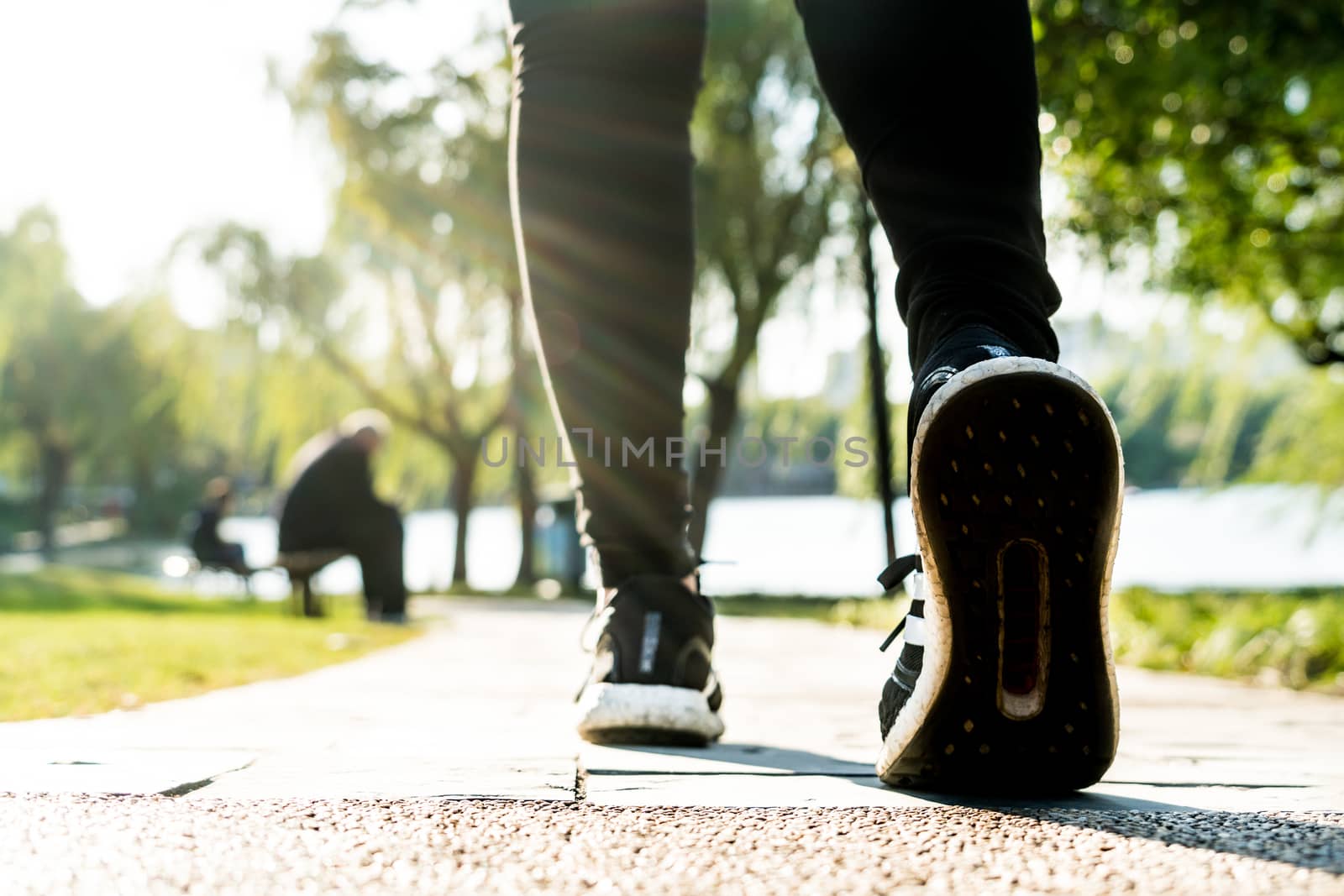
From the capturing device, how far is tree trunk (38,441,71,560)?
3105 cm

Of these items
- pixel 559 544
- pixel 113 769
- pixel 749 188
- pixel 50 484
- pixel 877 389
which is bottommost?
pixel 559 544

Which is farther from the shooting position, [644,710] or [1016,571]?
[644,710]

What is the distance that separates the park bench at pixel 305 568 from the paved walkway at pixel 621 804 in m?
7.22

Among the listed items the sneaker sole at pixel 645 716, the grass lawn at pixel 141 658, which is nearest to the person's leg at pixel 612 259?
the sneaker sole at pixel 645 716

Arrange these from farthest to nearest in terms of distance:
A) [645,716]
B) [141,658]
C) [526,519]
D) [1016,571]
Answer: [526,519]
[141,658]
[645,716]
[1016,571]

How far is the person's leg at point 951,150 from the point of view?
121cm

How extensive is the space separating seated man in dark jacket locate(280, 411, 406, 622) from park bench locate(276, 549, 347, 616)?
47 millimetres

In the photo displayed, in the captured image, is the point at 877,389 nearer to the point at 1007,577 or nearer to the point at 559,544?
the point at 559,544

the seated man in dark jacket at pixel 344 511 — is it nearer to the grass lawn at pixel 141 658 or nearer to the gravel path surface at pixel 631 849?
the grass lawn at pixel 141 658

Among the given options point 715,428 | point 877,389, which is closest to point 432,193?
point 715,428

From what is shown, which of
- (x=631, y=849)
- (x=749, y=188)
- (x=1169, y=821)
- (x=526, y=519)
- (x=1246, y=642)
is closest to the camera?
(x=631, y=849)

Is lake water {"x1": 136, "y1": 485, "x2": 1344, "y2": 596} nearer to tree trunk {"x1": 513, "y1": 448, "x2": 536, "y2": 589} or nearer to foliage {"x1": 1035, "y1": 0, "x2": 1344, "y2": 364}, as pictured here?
tree trunk {"x1": 513, "y1": 448, "x2": 536, "y2": 589}

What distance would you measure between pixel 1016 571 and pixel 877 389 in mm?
10567

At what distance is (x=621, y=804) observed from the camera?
1.00 metres
